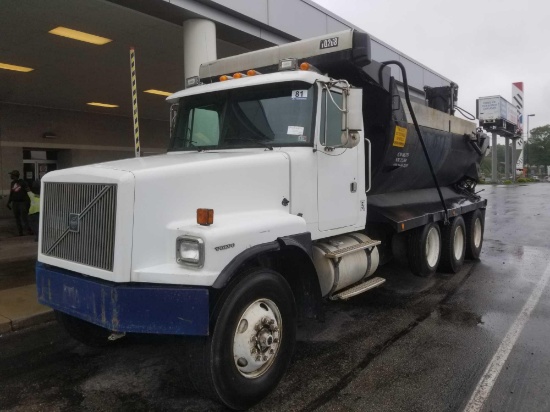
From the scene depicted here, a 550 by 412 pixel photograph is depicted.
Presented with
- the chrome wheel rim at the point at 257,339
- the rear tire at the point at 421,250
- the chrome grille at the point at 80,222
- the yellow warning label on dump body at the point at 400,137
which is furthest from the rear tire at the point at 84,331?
the rear tire at the point at 421,250

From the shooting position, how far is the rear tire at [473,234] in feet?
28.1

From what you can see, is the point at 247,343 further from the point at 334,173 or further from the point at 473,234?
the point at 473,234

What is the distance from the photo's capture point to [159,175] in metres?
3.20

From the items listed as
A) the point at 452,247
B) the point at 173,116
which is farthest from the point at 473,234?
the point at 173,116

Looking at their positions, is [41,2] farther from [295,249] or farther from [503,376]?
[503,376]

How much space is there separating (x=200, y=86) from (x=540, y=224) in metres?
13.3

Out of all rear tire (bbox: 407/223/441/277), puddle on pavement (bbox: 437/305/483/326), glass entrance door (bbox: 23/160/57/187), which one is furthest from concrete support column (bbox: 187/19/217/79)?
glass entrance door (bbox: 23/160/57/187)

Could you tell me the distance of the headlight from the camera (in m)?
3.02

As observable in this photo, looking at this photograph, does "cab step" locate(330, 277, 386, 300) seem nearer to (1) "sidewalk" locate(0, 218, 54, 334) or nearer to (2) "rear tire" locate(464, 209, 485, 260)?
(1) "sidewalk" locate(0, 218, 54, 334)

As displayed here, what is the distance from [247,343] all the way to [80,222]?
5.27ft

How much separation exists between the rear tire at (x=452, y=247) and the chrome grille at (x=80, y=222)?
6.07 metres

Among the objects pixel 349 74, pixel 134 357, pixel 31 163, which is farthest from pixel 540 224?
pixel 31 163

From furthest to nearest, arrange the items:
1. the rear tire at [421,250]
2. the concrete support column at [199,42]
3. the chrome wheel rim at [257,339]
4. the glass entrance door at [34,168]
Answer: the glass entrance door at [34,168] < the concrete support column at [199,42] < the rear tire at [421,250] < the chrome wheel rim at [257,339]

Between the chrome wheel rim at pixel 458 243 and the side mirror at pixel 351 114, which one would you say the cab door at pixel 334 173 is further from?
the chrome wheel rim at pixel 458 243
